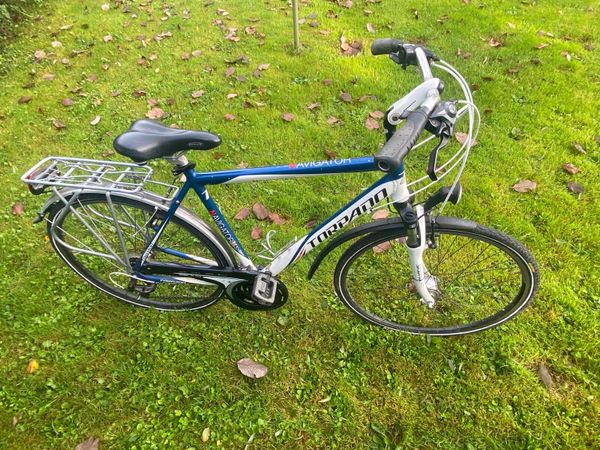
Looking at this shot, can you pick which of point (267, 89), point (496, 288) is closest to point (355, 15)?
point (267, 89)

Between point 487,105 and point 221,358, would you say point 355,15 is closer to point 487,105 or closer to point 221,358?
point 487,105

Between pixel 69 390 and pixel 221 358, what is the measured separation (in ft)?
2.93

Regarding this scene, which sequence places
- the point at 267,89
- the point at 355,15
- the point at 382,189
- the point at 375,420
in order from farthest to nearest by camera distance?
the point at 355,15 < the point at 267,89 < the point at 375,420 < the point at 382,189

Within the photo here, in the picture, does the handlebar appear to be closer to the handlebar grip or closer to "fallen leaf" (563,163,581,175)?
the handlebar grip

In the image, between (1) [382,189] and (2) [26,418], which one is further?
(2) [26,418]

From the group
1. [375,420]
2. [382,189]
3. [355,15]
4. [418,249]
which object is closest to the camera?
[382,189]

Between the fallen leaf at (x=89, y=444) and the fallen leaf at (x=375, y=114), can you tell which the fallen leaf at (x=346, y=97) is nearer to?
the fallen leaf at (x=375, y=114)

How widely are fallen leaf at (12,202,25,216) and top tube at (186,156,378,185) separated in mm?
2124

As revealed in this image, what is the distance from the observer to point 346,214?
210 cm

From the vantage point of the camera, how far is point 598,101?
3.92 m

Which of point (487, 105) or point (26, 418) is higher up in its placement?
point (487, 105)

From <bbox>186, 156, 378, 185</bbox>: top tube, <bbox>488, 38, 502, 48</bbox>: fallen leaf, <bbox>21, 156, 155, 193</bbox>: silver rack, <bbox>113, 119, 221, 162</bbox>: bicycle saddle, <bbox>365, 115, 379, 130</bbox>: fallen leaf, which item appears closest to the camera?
<bbox>186, 156, 378, 185</bbox>: top tube

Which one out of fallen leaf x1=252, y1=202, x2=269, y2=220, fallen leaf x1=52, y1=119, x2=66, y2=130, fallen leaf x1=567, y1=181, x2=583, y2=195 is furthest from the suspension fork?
fallen leaf x1=52, y1=119, x2=66, y2=130

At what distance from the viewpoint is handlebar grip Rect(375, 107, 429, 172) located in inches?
53.0
